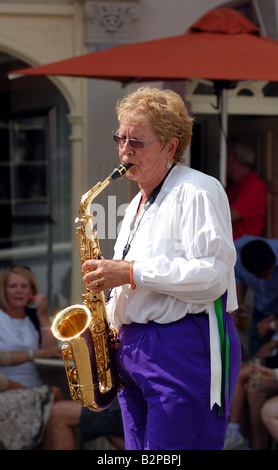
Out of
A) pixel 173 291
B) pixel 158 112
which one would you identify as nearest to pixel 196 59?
pixel 158 112

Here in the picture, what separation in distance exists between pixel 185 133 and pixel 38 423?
2.56 m

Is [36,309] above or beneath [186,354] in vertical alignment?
beneath

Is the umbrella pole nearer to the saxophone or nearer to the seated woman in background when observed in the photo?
the seated woman in background

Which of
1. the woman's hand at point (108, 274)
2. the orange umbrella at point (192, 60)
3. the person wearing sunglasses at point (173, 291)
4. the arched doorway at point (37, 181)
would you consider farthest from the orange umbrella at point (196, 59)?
the woman's hand at point (108, 274)

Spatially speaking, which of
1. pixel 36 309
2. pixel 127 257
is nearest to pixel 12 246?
pixel 36 309

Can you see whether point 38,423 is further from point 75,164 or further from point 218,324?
point 218,324

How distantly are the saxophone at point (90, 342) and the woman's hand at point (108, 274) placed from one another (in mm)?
190

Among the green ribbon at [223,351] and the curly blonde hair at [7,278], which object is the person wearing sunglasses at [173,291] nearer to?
the green ribbon at [223,351]

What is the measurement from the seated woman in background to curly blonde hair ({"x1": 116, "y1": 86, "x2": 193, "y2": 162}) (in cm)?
238

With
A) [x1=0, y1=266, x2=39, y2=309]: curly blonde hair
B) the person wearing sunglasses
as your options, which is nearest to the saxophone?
the person wearing sunglasses

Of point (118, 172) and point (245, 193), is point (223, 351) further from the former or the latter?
point (245, 193)

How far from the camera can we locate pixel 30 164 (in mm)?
6109

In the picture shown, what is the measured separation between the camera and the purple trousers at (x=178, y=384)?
7.60 feet
